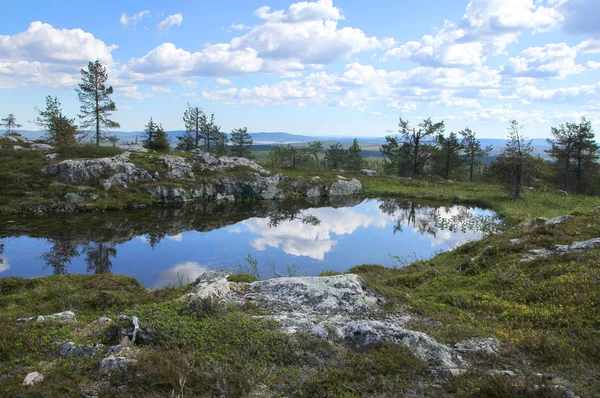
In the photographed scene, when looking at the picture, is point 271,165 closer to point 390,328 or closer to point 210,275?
point 210,275

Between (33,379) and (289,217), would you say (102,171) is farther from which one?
(33,379)

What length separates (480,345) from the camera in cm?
729

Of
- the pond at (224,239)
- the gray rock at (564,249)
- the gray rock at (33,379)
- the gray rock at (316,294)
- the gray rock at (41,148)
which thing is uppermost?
the gray rock at (41,148)

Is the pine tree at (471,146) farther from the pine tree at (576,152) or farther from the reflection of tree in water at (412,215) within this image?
the reflection of tree in water at (412,215)

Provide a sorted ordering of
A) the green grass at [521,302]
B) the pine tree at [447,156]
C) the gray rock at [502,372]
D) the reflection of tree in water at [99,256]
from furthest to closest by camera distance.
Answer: the pine tree at [447,156] → the reflection of tree in water at [99,256] → the green grass at [521,302] → the gray rock at [502,372]

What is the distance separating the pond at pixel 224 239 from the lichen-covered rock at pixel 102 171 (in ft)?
27.1

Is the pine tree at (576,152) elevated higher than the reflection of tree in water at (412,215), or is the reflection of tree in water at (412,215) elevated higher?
the pine tree at (576,152)

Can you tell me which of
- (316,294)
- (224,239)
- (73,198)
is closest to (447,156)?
(224,239)

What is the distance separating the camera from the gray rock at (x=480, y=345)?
7051mm

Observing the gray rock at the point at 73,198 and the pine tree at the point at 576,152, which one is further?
the pine tree at the point at 576,152

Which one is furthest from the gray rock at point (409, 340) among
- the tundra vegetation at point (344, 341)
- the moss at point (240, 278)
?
the moss at point (240, 278)

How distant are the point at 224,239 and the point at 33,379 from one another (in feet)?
68.4

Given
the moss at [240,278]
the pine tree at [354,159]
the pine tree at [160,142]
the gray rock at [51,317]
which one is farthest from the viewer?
the pine tree at [354,159]

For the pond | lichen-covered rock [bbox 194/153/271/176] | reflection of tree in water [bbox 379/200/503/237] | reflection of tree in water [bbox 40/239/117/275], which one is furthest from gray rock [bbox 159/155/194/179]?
reflection of tree in water [bbox 379/200/503/237]
